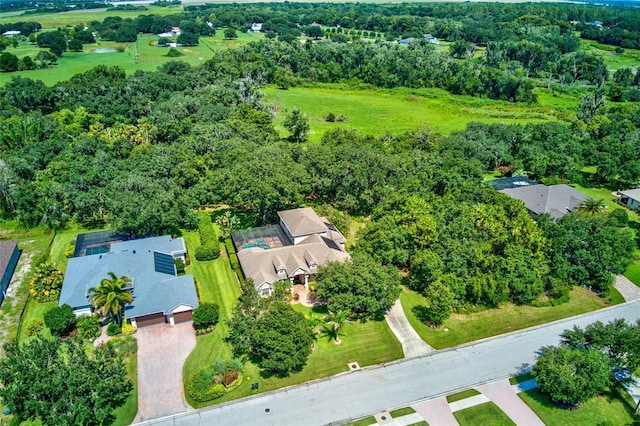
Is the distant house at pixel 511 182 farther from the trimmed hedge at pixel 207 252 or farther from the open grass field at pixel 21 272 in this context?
the open grass field at pixel 21 272

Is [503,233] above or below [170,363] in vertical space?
above

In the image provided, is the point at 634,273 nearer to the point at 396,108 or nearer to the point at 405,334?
the point at 405,334

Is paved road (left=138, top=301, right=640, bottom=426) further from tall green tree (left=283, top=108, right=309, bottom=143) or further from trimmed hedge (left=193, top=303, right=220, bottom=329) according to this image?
tall green tree (left=283, top=108, right=309, bottom=143)

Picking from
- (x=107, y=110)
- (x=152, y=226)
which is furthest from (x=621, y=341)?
(x=107, y=110)

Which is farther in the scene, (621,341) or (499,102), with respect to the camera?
(499,102)

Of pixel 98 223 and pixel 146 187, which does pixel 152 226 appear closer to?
pixel 146 187

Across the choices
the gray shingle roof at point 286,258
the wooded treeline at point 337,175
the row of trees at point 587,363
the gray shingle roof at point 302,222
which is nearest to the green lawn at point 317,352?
the gray shingle roof at point 286,258

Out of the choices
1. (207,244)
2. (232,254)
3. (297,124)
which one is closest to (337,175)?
(232,254)
